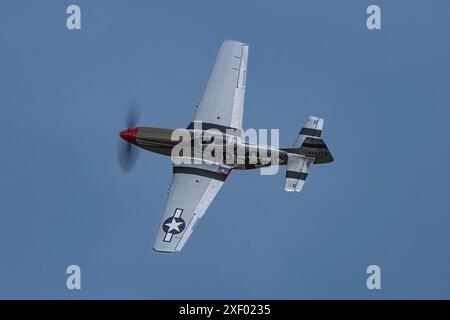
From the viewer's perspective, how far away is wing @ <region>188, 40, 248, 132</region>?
40.6 metres

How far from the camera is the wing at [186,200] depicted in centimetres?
3638

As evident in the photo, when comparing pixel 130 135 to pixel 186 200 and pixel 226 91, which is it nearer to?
pixel 186 200

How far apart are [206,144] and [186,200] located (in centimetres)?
292

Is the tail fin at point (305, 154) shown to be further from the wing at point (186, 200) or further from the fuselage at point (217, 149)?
the wing at point (186, 200)

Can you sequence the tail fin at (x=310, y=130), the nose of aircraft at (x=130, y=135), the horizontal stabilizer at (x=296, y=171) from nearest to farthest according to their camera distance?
the horizontal stabilizer at (x=296, y=171)
the tail fin at (x=310, y=130)
the nose of aircraft at (x=130, y=135)

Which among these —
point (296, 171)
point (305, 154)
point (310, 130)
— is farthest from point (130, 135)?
point (310, 130)

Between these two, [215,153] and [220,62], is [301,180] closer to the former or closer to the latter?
[215,153]

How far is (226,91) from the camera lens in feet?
135

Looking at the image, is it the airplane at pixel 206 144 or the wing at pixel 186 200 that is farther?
the airplane at pixel 206 144

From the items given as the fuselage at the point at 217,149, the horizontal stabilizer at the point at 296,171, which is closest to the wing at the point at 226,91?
the fuselage at the point at 217,149

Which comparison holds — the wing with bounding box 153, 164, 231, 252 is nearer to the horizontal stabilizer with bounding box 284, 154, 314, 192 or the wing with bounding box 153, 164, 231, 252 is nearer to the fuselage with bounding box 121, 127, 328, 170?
the fuselage with bounding box 121, 127, 328, 170

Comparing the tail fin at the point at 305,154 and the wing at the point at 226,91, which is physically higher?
the wing at the point at 226,91

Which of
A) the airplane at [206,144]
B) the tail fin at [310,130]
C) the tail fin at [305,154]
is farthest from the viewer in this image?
the tail fin at [310,130]

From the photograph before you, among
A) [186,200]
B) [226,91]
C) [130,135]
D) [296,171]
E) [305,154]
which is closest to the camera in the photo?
[186,200]
